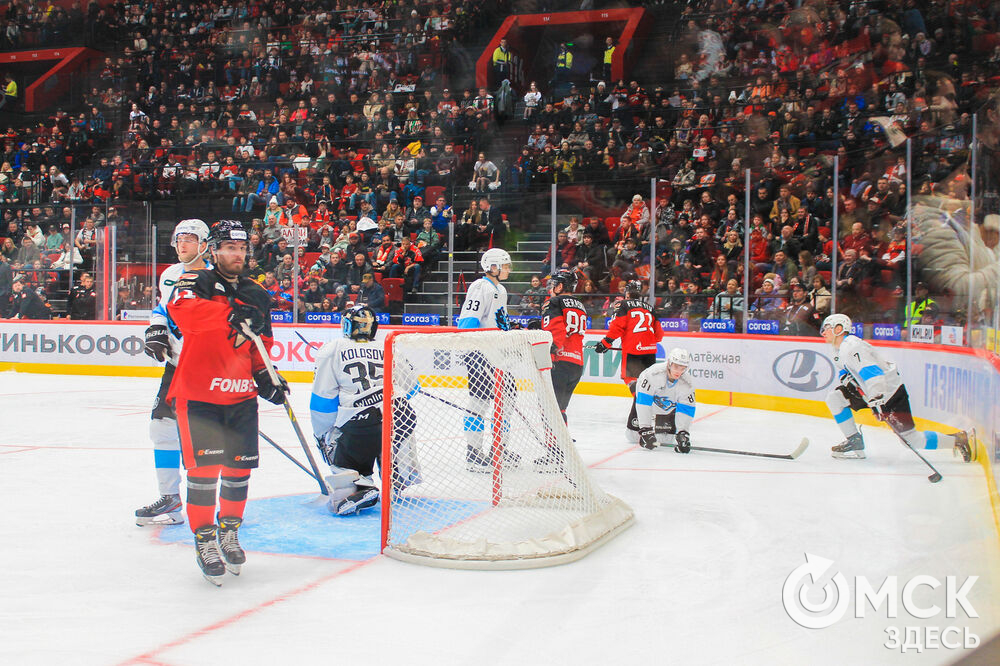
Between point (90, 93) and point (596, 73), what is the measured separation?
36.6 ft

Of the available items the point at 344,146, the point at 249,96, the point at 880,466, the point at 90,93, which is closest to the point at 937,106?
the point at 880,466

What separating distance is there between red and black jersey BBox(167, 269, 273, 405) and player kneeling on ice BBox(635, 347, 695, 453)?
3726 mm

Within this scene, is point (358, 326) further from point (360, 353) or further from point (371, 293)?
point (371, 293)

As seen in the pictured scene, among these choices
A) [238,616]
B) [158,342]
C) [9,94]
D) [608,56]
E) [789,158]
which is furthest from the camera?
[9,94]

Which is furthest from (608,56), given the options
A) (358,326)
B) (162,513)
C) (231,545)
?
(231,545)

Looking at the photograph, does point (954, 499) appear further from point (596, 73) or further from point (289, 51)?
point (289, 51)

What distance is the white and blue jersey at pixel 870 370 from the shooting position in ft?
17.9

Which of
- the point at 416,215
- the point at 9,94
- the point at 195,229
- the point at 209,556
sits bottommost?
the point at 209,556

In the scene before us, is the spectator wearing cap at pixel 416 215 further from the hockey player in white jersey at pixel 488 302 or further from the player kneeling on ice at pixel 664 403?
the hockey player in white jersey at pixel 488 302

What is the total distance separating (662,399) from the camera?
6141 millimetres

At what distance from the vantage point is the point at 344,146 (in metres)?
13.3

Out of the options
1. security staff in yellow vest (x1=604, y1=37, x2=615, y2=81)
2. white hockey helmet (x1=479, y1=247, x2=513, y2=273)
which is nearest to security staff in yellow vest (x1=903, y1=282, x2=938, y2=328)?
white hockey helmet (x1=479, y1=247, x2=513, y2=273)

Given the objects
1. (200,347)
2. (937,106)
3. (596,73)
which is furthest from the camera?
(596,73)

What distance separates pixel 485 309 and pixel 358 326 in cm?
149
